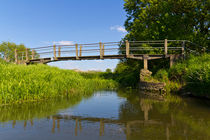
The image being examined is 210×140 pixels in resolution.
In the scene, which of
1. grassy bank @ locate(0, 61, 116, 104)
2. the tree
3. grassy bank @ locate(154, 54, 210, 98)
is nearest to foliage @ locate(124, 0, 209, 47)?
the tree

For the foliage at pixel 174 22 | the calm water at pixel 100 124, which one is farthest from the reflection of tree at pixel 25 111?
the foliage at pixel 174 22

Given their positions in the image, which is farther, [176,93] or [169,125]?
[176,93]

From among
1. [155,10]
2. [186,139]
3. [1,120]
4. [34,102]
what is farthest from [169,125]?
[155,10]

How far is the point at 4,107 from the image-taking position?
7.71 m

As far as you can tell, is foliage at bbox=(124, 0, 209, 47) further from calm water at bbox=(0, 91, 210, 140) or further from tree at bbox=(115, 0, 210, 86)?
calm water at bbox=(0, 91, 210, 140)

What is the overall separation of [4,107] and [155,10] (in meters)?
18.1

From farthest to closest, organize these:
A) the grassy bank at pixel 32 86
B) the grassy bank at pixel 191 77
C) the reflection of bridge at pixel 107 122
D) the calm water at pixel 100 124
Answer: the grassy bank at pixel 191 77
the grassy bank at pixel 32 86
the reflection of bridge at pixel 107 122
the calm water at pixel 100 124

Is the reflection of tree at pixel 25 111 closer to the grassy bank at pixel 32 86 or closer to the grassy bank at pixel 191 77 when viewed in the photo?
the grassy bank at pixel 32 86

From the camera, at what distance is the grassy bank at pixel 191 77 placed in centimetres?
979

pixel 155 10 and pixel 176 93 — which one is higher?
pixel 155 10

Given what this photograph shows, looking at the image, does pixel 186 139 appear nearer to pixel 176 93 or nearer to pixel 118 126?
pixel 118 126

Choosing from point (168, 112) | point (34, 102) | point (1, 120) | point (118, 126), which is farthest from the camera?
point (34, 102)

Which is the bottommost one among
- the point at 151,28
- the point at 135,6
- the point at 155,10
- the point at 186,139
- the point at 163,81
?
the point at 186,139

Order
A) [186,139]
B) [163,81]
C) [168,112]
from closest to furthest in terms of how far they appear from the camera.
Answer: [186,139]
[168,112]
[163,81]
